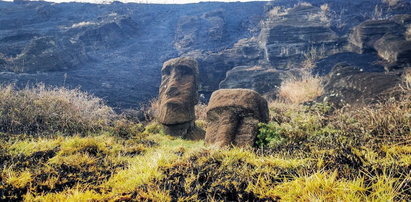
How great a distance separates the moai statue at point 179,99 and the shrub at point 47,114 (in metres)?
1.66

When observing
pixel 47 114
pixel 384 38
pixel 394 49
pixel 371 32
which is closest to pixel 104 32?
pixel 47 114

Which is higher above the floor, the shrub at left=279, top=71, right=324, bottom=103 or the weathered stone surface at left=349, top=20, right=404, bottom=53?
the weathered stone surface at left=349, top=20, right=404, bottom=53

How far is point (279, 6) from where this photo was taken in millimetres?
23125

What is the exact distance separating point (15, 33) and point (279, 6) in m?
21.1

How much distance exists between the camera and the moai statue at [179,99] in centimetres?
664

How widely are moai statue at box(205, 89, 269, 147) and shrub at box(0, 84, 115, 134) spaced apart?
2.97 metres

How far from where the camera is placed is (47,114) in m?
5.67

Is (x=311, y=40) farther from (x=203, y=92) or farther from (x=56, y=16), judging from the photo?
(x=56, y=16)

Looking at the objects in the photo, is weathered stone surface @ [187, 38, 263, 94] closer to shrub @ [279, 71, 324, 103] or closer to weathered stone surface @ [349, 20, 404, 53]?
shrub @ [279, 71, 324, 103]

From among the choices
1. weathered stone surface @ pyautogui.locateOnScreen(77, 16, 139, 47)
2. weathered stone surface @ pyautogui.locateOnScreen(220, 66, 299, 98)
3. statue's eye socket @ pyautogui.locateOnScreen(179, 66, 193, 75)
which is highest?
weathered stone surface @ pyautogui.locateOnScreen(77, 16, 139, 47)

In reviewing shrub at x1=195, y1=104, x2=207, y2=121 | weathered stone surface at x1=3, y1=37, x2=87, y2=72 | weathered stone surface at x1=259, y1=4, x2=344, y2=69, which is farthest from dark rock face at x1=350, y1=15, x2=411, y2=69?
weathered stone surface at x1=3, y1=37, x2=87, y2=72

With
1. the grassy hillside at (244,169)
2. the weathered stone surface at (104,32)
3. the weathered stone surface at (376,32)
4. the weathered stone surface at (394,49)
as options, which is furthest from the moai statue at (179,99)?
the weathered stone surface at (104,32)

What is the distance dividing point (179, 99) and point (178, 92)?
40 centimetres

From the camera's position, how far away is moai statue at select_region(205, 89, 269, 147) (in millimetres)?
4309
